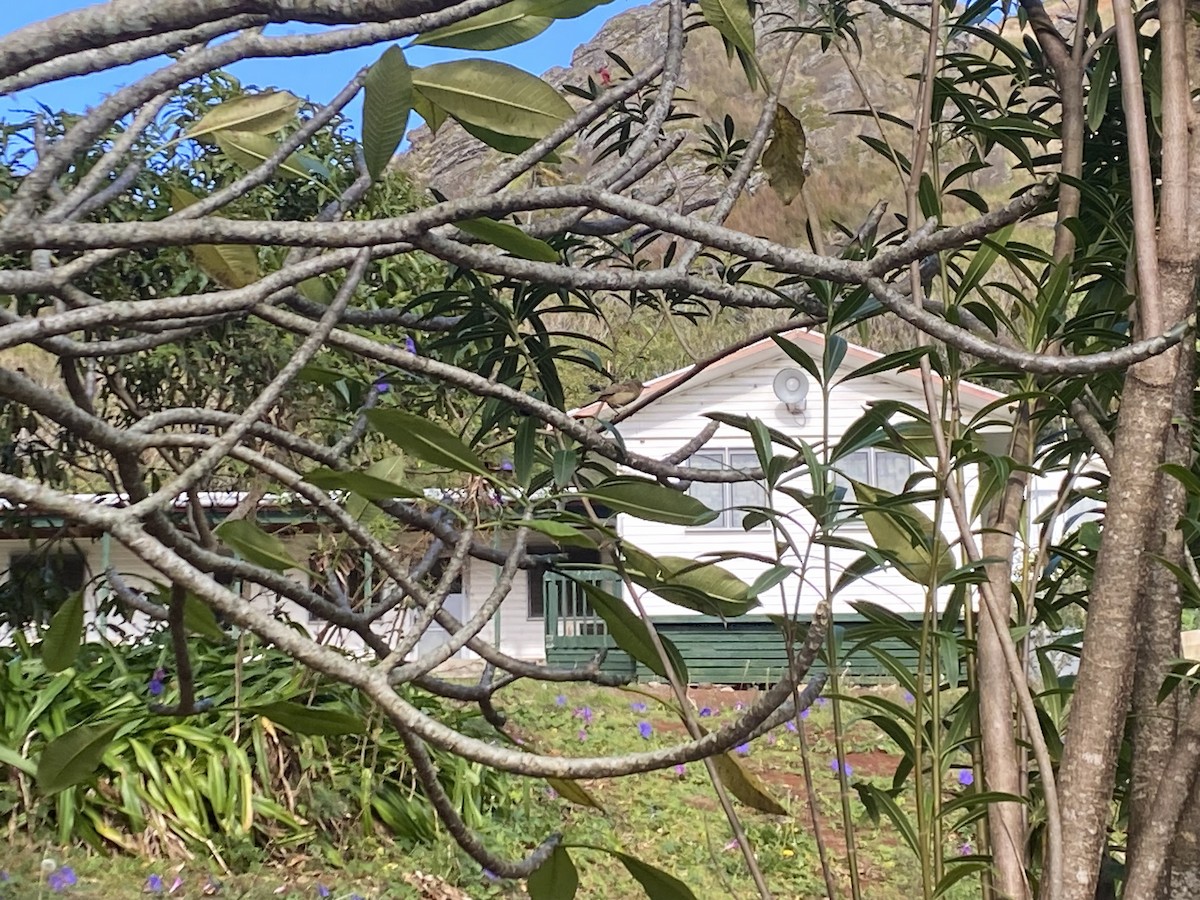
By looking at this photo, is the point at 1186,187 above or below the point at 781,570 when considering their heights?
above

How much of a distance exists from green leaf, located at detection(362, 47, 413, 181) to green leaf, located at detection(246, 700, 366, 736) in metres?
0.35

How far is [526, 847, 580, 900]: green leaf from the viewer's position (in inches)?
30.1

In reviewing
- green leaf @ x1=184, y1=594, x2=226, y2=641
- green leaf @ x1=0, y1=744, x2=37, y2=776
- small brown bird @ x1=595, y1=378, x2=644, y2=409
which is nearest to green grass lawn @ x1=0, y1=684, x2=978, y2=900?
green leaf @ x1=0, y1=744, x2=37, y2=776

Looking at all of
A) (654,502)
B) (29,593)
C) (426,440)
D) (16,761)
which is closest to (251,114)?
(426,440)

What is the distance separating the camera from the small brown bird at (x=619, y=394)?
138 cm

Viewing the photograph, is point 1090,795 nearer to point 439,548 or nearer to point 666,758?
point 666,758

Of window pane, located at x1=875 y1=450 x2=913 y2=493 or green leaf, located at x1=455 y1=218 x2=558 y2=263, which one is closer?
green leaf, located at x1=455 y1=218 x2=558 y2=263

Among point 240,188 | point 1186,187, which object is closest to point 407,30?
point 240,188

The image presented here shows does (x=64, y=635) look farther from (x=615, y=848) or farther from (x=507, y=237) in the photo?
(x=615, y=848)

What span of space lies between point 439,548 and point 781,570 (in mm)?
440

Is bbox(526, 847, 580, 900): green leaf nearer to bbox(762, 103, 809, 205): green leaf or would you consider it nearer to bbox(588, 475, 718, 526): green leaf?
bbox(588, 475, 718, 526): green leaf

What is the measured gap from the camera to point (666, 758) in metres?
0.47

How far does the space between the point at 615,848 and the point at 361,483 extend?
108 inches

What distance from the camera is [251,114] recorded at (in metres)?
0.94
